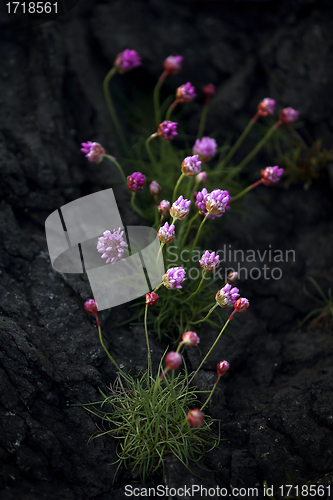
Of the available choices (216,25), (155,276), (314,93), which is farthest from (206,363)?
(216,25)

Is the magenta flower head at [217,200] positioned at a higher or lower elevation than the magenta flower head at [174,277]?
higher

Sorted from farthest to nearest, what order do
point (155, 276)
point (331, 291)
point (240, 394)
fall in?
point (331, 291) < point (155, 276) < point (240, 394)

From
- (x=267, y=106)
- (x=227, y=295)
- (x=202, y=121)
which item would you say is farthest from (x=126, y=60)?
(x=227, y=295)

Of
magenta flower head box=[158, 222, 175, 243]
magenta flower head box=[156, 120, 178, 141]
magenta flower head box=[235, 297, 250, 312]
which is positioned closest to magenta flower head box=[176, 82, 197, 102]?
magenta flower head box=[156, 120, 178, 141]

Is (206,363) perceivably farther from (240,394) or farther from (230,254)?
(230,254)

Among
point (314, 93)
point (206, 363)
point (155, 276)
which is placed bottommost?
point (206, 363)

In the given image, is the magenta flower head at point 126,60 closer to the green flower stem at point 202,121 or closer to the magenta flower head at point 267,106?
the green flower stem at point 202,121

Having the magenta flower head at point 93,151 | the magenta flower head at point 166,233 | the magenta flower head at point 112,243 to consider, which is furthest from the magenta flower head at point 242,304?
the magenta flower head at point 93,151

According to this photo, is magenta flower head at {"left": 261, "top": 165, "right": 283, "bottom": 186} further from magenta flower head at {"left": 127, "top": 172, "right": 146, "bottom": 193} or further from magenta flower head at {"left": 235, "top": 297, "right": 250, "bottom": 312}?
magenta flower head at {"left": 235, "top": 297, "right": 250, "bottom": 312}
